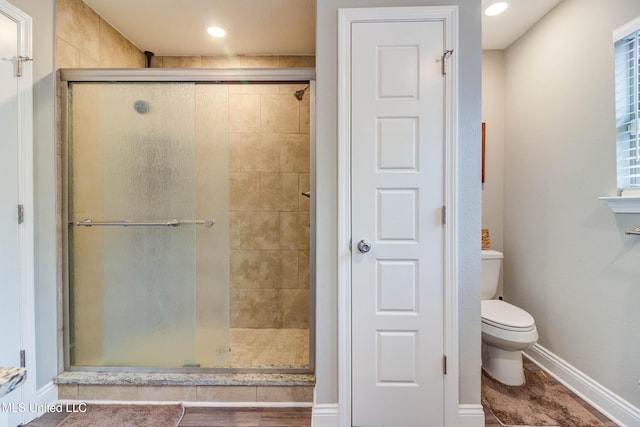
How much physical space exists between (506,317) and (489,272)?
1.34 feet

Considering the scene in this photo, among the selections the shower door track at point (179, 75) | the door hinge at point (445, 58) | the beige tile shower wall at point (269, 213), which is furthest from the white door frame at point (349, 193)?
the beige tile shower wall at point (269, 213)

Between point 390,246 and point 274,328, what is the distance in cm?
162

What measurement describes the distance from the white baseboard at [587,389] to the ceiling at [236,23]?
2.37 meters

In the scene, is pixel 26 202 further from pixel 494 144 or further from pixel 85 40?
pixel 494 144

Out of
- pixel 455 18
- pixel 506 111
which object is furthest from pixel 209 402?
pixel 506 111

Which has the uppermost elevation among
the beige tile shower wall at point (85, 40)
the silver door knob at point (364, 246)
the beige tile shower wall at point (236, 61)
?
the beige tile shower wall at point (236, 61)

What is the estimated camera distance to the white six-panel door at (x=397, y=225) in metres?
1.47

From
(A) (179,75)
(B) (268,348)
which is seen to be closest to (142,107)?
(A) (179,75)

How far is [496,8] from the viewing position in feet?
6.24

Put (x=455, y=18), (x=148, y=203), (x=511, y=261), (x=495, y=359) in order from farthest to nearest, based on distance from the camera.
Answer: (x=511, y=261), (x=495, y=359), (x=148, y=203), (x=455, y=18)

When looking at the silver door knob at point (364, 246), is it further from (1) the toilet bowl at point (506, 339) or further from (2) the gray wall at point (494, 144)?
(2) the gray wall at point (494, 144)

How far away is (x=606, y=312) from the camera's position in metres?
1.61

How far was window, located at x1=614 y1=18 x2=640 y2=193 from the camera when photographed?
59.1 inches

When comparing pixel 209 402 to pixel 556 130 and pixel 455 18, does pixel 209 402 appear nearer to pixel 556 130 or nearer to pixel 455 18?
pixel 455 18
